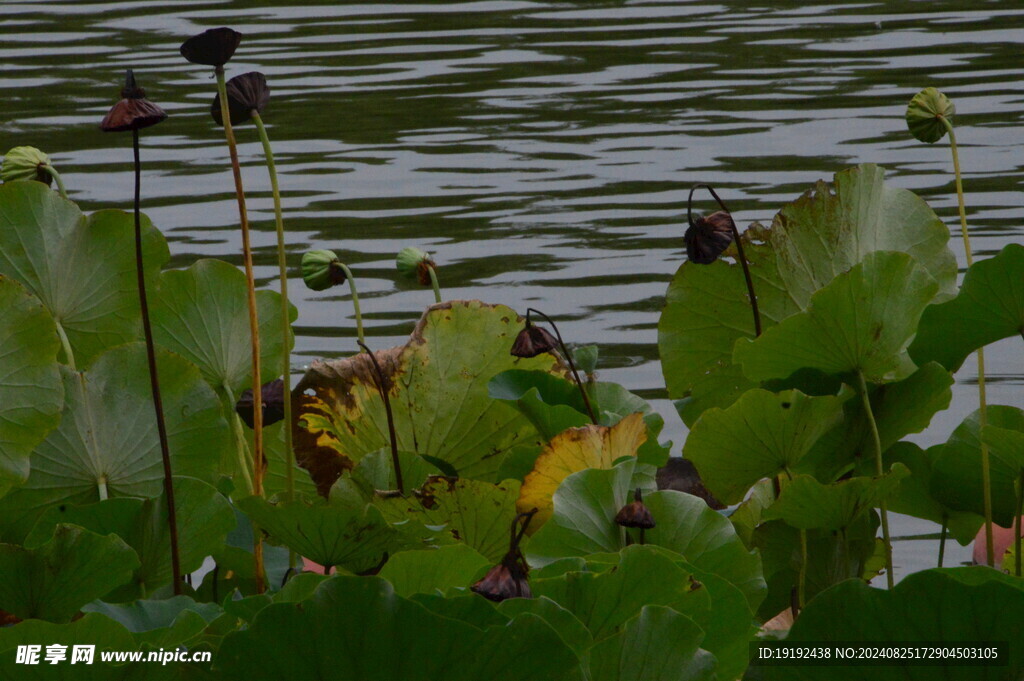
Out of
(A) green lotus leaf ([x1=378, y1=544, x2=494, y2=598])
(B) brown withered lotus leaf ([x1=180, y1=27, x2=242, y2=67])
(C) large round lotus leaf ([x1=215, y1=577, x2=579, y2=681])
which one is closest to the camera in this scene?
(C) large round lotus leaf ([x1=215, y1=577, x2=579, y2=681])

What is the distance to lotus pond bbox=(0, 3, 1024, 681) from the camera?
0.65m

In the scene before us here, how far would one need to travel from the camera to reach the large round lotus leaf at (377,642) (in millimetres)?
603

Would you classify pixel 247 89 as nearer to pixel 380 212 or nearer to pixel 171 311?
pixel 171 311

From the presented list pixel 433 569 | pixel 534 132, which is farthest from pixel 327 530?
pixel 534 132

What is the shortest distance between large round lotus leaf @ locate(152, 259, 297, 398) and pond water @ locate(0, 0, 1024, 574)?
2.53ft

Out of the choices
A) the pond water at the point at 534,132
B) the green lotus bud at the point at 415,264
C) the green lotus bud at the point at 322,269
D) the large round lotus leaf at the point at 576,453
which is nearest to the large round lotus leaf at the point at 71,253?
the green lotus bud at the point at 322,269

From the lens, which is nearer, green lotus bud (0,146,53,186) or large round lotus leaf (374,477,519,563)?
large round lotus leaf (374,477,519,563)

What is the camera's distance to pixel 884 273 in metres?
0.94

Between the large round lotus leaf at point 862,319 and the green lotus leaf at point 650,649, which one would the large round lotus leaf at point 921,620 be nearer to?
the green lotus leaf at point 650,649

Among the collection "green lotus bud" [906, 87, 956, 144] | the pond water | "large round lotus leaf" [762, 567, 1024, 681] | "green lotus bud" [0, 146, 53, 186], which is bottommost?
the pond water

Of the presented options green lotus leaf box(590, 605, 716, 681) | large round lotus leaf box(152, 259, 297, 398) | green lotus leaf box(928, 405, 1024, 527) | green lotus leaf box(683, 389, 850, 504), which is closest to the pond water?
green lotus leaf box(928, 405, 1024, 527)

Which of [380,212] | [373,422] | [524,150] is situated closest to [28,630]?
[373,422]

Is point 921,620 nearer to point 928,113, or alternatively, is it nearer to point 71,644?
point 71,644

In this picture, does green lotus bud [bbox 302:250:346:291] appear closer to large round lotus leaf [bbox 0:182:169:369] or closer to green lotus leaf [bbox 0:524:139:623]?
large round lotus leaf [bbox 0:182:169:369]
